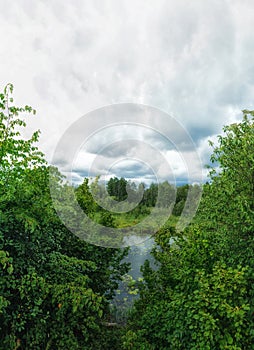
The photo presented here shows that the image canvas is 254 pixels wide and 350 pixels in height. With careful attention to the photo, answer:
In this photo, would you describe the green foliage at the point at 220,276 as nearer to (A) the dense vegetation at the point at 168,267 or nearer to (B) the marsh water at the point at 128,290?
(A) the dense vegetation at the point at 168,267

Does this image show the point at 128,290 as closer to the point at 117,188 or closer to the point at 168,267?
the point at 168,267

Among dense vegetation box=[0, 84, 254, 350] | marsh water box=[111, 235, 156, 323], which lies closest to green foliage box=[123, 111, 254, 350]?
dense vegetation box=[0, 84, 254, 350]

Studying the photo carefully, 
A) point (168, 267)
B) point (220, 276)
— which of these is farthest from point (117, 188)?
point (220, 276)

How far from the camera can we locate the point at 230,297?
3.87 meters

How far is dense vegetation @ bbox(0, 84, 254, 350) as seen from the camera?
12.2 ft

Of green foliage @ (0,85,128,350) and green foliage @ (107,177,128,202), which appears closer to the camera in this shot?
green foliage @ (0,85,128,350)

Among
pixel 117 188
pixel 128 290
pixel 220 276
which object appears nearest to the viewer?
pixel 220 276

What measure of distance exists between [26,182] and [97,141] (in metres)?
1.60

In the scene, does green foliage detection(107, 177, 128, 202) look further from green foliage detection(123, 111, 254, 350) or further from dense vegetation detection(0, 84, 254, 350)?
green foliage detection(123, 111, 254, 350)

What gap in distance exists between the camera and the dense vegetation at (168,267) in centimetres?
371

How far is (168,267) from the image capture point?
558 cm

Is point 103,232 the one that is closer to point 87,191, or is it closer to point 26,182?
point 87,191

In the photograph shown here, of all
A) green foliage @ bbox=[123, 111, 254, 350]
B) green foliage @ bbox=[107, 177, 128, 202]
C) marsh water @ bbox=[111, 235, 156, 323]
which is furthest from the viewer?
marsh water @ bbox=[111, 235, 156, 323]

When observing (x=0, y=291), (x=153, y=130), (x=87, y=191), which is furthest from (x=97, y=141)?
(x=0, y=291)
